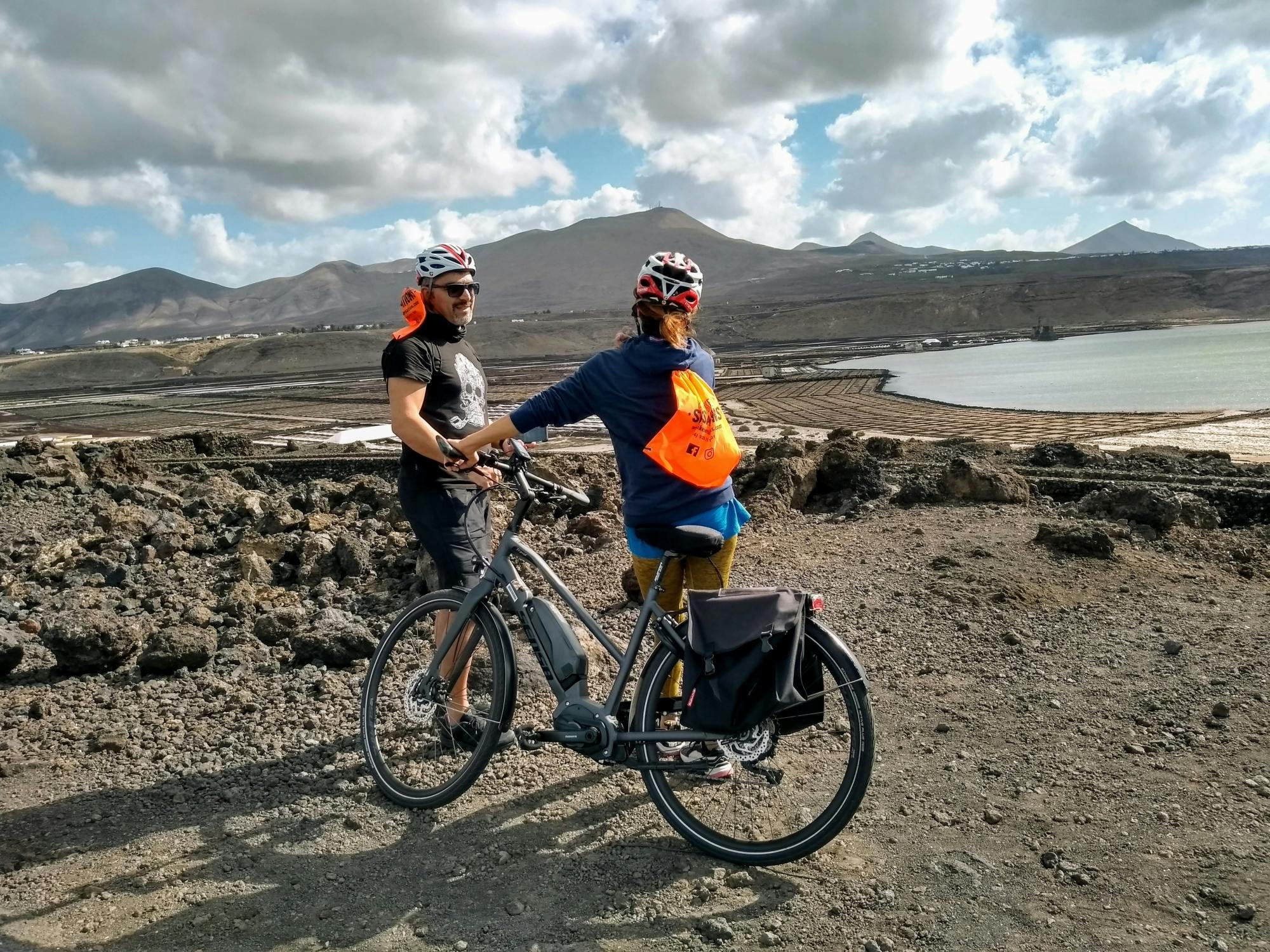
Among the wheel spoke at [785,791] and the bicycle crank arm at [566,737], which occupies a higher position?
the bicycle crank arm at [566,737]

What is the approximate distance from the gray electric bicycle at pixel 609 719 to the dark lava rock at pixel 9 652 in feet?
8.34

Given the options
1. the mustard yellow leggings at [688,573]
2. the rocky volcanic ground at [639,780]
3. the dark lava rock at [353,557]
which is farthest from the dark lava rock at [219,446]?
the mustard yellow leggings at [688,573]

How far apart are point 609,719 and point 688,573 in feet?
2.01

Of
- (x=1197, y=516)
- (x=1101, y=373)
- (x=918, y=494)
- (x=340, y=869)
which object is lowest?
(x=340, y=869)

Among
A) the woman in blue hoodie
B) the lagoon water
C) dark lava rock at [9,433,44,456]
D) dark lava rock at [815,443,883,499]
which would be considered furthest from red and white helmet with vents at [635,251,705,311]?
the lagoon water

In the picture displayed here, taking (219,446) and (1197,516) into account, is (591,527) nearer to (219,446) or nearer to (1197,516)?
(1197,516)

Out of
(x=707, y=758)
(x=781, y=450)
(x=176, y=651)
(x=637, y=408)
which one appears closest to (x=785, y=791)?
(x=707, y=758)

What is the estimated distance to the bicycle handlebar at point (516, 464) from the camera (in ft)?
10.8

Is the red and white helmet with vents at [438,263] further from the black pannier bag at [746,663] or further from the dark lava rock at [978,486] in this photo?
the dark lava rock at [978,486]

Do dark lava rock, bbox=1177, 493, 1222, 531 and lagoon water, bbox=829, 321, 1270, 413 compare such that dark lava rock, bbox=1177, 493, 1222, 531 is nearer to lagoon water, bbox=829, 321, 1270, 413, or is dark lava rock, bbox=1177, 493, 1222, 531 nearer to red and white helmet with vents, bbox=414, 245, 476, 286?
red and white helmet with vents, bbox=414, 245, 476, 286

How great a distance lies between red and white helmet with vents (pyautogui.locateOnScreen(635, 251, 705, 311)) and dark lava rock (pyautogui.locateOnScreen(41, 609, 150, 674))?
3.77m

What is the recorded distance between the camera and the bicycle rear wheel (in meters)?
2.85

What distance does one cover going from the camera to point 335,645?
4961 millimetres

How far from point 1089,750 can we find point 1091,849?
0.76 meters
